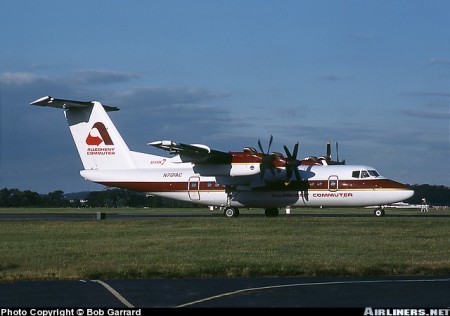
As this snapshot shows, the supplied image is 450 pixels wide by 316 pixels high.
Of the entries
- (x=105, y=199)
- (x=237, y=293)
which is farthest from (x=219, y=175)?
(x=105, y=199)

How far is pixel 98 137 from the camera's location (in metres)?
51.8

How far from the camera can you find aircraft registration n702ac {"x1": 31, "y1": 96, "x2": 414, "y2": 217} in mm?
48094

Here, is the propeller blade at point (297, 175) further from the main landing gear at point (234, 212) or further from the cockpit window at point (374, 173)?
the cockpit window at point (374, 173)

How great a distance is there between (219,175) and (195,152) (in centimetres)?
309

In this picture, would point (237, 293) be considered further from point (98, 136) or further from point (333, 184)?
point (98, 136)

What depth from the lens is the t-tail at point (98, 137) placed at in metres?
51.5

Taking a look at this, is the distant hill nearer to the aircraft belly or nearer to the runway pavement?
the aircraft belly

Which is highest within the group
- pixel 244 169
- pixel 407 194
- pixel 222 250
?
pixel 244 169

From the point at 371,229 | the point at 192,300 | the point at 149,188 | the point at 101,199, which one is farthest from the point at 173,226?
the point at 101,199

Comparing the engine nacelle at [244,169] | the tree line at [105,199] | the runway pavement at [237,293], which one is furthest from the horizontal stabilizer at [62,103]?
the tree line at [105,199]

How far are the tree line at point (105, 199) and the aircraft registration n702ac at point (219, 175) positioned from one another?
6938cm

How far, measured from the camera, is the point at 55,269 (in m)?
19.6

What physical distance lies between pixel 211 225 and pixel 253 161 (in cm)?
969

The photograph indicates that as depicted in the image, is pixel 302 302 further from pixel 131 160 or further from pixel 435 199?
pixel 435 199
